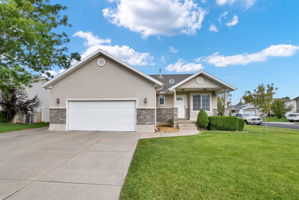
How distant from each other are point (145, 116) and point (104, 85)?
136 inches

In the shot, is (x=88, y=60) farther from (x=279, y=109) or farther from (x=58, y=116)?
(x=279, y=109)

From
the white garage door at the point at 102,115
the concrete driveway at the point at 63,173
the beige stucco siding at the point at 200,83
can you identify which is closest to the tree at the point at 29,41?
the white garage door at the point at 102,115

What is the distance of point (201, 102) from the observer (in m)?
12.7

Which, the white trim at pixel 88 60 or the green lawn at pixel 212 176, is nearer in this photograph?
the green lawn at pixel 212 176

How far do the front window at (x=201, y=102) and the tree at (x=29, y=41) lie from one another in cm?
1229

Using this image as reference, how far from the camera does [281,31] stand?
13.1 meters

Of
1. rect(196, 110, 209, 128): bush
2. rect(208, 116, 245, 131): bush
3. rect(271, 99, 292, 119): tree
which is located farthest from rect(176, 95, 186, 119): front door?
rect(271, 99, 292, 119): tree

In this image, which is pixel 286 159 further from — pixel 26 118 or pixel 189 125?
pixel 26 118

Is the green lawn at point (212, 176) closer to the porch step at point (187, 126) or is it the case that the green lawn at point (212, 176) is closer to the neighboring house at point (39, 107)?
the porch step at point (187, 126)

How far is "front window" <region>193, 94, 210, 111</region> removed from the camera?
12.6 meters

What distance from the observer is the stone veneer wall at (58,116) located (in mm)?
9938

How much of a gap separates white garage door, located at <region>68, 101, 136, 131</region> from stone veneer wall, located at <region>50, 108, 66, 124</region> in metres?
0.40

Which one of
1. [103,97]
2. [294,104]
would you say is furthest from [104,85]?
[294,104]

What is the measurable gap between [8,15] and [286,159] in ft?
52.1
